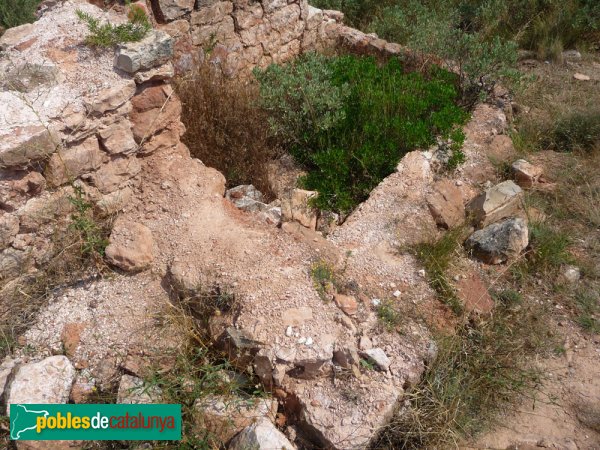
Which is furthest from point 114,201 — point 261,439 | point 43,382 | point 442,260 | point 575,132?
point 575,132

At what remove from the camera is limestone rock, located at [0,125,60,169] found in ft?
9.67

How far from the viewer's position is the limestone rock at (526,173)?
14.6 ft

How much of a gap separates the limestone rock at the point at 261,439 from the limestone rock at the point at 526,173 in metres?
3.12

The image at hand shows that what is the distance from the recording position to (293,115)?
458 cm

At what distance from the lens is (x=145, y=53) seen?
345 cm

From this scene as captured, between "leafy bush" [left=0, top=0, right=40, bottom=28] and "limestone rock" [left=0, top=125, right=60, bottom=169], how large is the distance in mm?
4623

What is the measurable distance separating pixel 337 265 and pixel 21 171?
6.95 ft

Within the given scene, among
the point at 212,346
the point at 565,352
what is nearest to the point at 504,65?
the point at 565,352

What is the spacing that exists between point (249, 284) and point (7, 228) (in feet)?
5.05

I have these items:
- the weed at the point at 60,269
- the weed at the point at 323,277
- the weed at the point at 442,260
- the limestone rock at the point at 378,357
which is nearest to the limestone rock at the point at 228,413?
the limestone rock at the point at 378,357

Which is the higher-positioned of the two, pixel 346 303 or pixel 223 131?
pixel 223 131

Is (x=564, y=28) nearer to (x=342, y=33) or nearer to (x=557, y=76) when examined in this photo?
(x=557, y=76)

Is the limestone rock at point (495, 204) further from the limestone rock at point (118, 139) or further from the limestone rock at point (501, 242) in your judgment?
the limestone rock at point (118, 139)

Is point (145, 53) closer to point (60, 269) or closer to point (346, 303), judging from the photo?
point (60, 269)
